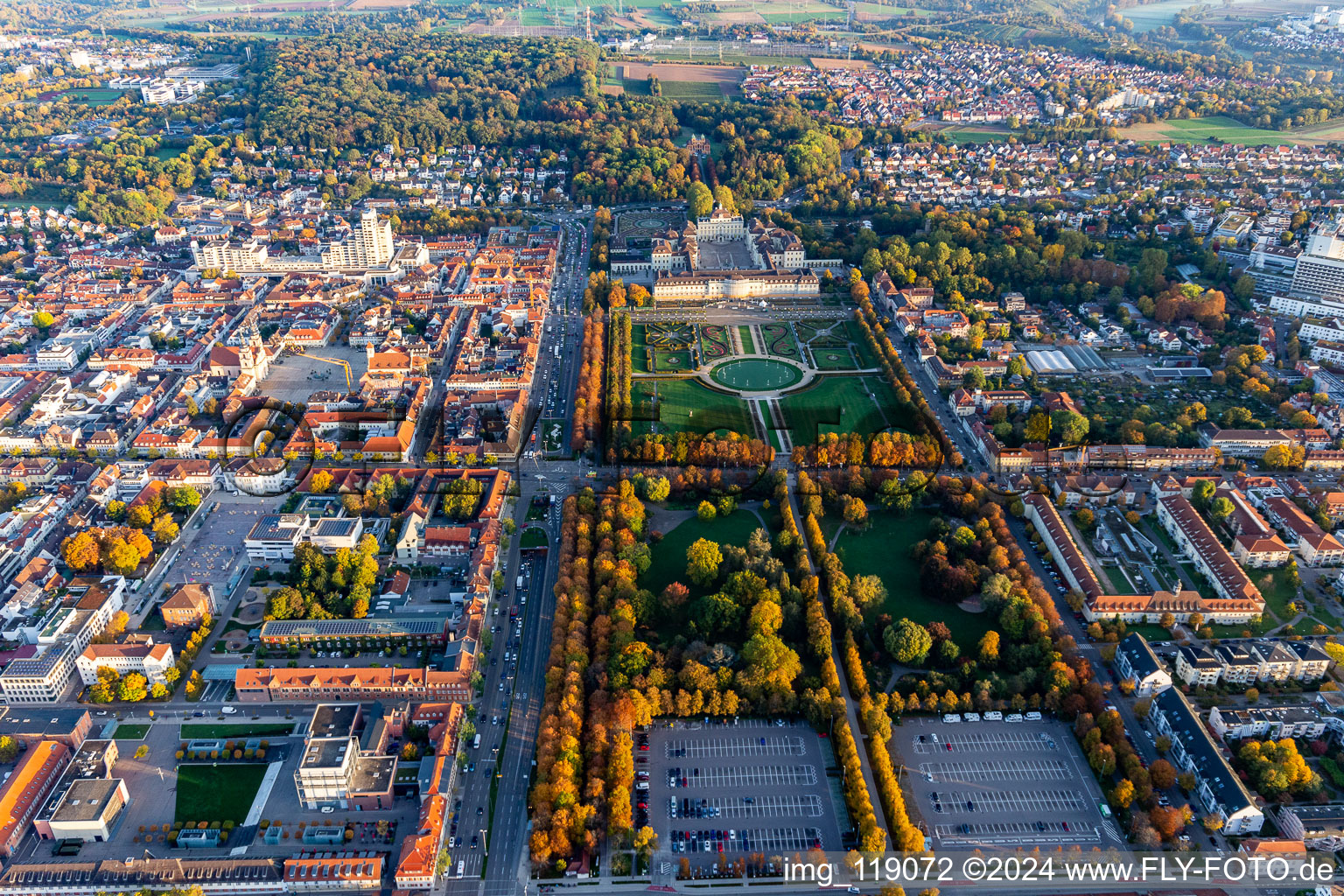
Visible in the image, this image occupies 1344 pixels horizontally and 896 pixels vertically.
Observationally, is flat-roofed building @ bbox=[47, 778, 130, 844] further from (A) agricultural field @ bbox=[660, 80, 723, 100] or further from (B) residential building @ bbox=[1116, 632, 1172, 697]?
(A) agricultural field @ bbox=[660, 80, 723, 100]

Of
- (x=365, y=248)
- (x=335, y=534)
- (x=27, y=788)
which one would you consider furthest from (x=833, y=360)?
(x=27, y=788)

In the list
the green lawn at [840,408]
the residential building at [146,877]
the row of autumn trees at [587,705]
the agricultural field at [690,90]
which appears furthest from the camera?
the agricultural field at [690,90]

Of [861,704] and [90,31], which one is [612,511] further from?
[90,31]

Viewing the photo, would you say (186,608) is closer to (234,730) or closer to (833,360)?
(234,730)

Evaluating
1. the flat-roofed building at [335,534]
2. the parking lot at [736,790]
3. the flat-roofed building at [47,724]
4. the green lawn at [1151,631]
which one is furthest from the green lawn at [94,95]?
the green lawn at [1151,631]

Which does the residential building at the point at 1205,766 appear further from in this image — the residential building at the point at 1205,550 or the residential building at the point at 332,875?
the residential building at the point at 332,875

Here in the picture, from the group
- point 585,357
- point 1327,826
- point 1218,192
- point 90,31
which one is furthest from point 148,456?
point 90,31
